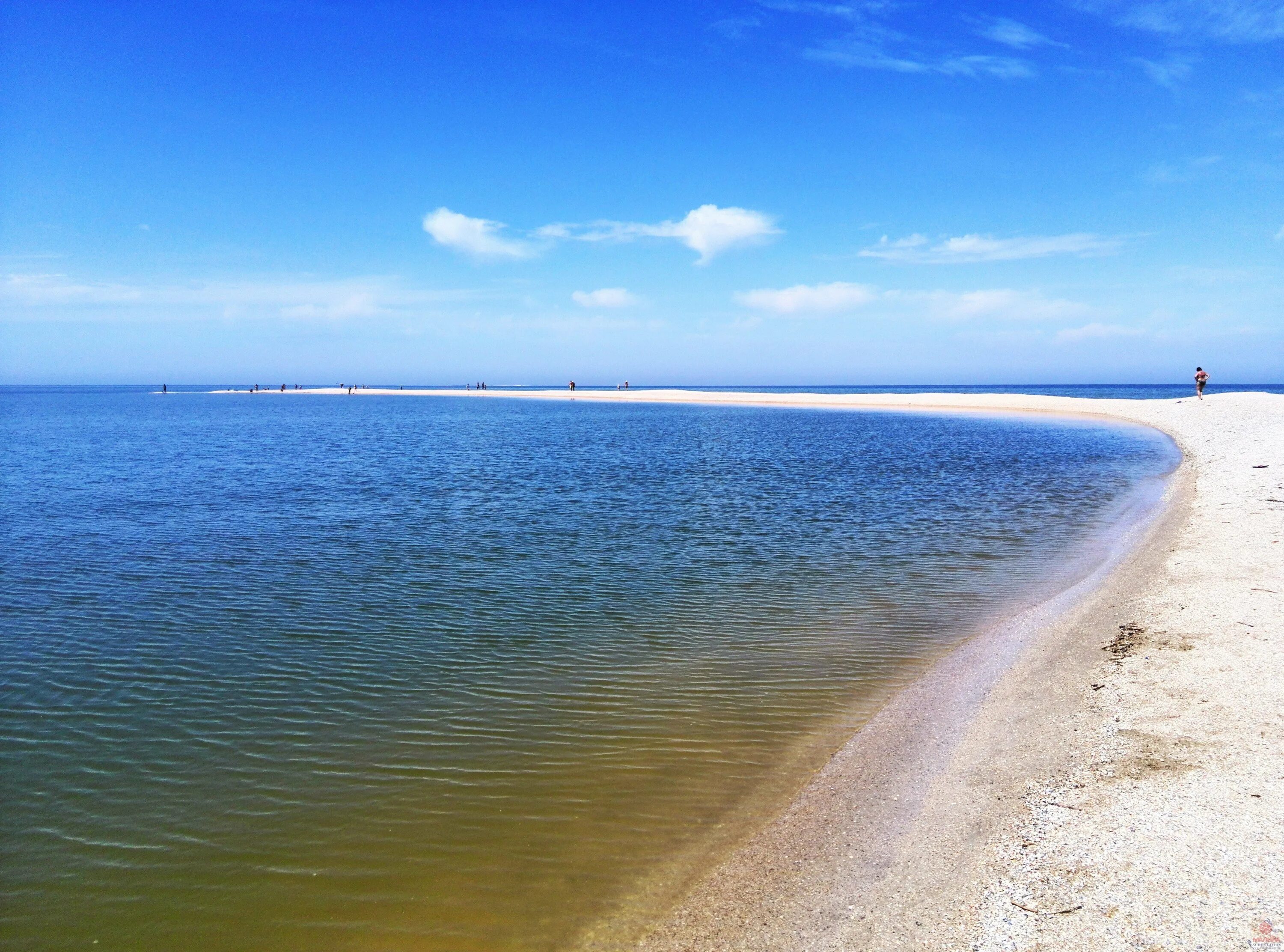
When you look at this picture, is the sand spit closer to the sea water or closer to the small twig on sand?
the small twig on sand

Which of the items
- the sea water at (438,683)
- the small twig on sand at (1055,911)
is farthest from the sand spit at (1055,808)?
the sea water at (438,683)

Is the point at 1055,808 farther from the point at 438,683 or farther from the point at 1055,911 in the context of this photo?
the point at 438,683

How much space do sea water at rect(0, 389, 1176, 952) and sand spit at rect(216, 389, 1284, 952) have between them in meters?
0.62

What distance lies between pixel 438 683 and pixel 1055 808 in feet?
22.3

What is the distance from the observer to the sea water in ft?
19.3

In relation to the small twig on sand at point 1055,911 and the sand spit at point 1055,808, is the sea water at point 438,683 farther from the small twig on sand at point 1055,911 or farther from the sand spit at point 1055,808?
the small twig on sand at point 1055,911

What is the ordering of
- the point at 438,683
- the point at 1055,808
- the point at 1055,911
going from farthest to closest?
the point at 438,683
the point at 1055,808
the point at 1055,911

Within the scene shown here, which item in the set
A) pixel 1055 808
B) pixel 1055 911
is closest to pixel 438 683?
pixel 1055 808

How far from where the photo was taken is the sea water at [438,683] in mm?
5879

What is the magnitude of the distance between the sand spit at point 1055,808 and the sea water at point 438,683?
619 millimetres

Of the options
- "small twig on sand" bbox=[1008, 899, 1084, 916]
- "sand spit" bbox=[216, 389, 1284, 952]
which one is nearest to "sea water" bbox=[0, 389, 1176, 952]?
"sand spit" bbox=[216, 389, 1284, 952]

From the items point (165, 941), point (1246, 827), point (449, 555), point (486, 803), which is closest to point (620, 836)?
point (486, 803)

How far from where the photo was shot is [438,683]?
9570 mm

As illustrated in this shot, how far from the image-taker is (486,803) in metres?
6.93
